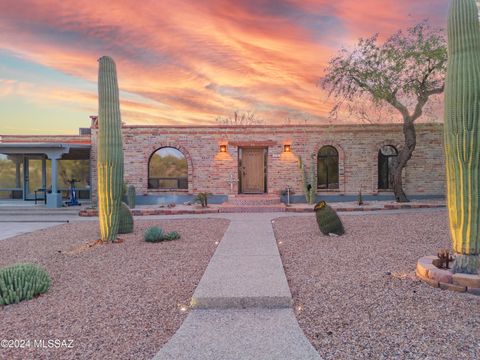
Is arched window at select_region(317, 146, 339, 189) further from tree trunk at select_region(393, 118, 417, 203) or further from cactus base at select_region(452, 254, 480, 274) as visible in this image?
cactus base at select_region(452, 254, 480, 274)

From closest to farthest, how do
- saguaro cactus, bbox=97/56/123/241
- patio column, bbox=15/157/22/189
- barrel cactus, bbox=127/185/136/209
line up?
1. saguaro cactus, bbox=97/56/123/241
2. barrel cactus, bbox=127/185/136/209
3. patio column, bbox=15/157/22/189

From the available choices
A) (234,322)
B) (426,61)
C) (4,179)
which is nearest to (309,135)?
(426,61)

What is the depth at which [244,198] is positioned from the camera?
1447 centimetres

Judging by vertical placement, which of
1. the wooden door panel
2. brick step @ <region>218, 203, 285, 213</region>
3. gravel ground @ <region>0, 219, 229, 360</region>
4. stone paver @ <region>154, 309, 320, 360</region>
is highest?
the wooden door panel

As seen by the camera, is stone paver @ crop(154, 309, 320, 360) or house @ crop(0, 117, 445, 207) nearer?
stone paver @ crop(154, 309, 320, 360)

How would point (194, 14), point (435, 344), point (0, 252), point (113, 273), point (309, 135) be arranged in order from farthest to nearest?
point (309, 135) < point (194, 14) < point (0, 252) < point (113, 273) < point (435, 344)

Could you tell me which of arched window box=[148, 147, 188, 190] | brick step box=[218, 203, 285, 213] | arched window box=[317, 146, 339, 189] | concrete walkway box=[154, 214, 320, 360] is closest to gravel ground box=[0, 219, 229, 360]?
concrete walkway box=[154, 214, 320, 360]

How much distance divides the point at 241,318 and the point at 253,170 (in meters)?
13.1

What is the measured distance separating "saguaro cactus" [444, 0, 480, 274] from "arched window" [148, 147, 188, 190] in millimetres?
13037

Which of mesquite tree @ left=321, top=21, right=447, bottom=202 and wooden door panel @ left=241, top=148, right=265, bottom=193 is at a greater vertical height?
mesquite tree @ left=321, top=21, right=447, bottom=202

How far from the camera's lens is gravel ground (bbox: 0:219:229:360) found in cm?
292

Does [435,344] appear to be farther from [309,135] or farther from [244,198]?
[309,135]

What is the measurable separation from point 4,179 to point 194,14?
50.8ft

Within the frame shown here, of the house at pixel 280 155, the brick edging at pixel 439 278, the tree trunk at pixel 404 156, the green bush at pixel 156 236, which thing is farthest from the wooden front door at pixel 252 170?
the brick edging at pixel 439 278
